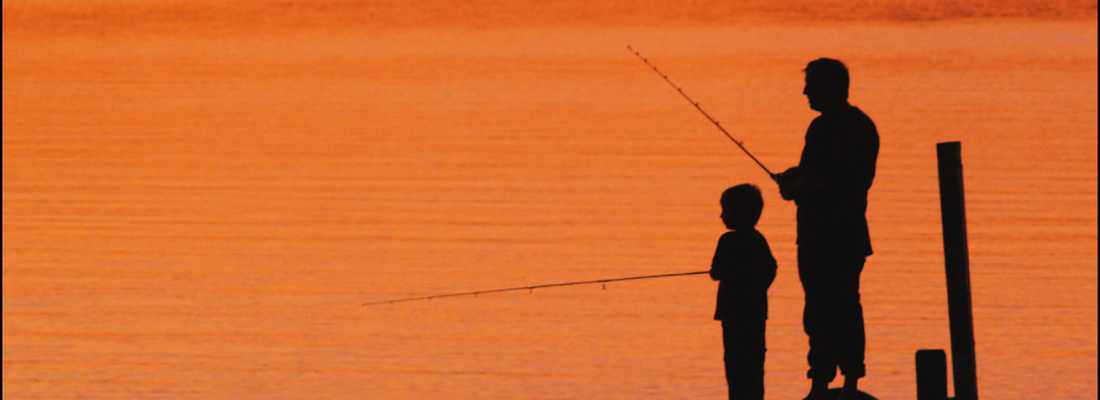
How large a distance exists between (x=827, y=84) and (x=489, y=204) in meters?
7.77

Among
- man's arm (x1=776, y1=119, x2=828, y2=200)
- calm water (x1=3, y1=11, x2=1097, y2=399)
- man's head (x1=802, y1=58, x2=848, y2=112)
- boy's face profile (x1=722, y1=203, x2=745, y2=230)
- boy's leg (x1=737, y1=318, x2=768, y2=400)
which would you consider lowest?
boy's leg (x1=737, y1=318, x2=768, y2=400)

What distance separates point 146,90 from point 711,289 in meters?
→ 8.35

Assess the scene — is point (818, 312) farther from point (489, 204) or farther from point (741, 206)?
point (489, 204)

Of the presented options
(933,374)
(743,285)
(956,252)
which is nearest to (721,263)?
(743,285)

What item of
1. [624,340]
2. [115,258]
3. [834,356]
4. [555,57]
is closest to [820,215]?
[834,356]

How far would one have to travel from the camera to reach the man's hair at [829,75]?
680 centimetres

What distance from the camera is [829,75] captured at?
6.82m

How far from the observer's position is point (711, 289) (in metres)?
12.0

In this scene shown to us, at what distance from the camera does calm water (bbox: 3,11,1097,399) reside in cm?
1039

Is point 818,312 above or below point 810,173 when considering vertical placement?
below

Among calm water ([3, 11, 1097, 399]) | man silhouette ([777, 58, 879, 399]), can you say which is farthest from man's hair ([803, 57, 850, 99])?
calm water ([3, 11, 1097, 399])

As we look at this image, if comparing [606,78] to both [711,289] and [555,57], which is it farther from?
[711,289]

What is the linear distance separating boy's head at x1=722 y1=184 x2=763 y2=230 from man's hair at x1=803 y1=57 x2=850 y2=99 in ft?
1.11

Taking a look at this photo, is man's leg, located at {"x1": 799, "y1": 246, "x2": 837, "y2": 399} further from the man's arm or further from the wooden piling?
the wooden piling
